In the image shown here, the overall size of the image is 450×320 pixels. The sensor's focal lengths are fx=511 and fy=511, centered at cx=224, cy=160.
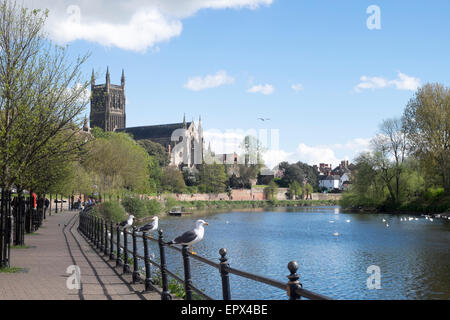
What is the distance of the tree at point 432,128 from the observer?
53125 millimetres

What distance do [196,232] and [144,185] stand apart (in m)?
57.1

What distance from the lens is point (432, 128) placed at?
5356cm

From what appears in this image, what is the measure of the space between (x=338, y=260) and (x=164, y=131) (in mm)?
127656

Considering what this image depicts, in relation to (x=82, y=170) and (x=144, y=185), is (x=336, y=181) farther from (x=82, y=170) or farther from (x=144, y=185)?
(x=82, y=170)

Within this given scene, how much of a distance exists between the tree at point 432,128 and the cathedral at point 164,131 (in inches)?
3215

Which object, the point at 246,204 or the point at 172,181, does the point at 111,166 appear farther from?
the point at 246,204

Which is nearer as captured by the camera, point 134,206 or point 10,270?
point 10,270

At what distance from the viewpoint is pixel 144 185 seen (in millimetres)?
67875

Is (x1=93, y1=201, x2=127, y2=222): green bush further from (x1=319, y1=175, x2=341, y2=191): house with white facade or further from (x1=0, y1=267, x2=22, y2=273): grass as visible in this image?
(x1=319, y1=175, x2=341, y2=191): house with white facade

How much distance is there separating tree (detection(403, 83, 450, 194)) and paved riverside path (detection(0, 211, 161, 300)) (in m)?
44.1

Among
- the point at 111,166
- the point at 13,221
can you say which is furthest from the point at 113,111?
the point at 13,221

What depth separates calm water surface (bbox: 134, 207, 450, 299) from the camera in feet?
55.3

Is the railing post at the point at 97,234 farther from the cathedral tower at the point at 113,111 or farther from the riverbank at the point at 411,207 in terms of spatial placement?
the cathedral tower at the point at 113,111
